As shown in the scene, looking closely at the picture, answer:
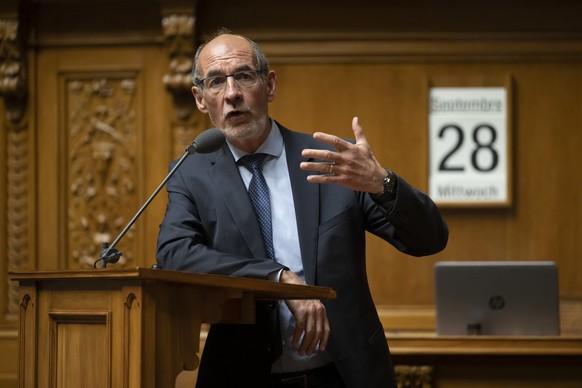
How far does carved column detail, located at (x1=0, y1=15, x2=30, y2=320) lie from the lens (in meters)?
5.72

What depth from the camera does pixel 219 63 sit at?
9.69 ft

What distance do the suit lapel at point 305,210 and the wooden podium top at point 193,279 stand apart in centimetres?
22

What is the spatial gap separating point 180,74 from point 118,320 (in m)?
3.68

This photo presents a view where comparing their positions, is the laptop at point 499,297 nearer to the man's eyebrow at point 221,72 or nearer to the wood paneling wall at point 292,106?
the wood paneling wall at point 292,106

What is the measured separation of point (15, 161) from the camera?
5801 mm

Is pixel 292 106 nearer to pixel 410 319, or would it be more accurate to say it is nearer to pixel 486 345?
pixel 410 319

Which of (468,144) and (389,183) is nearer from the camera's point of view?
(389,183)

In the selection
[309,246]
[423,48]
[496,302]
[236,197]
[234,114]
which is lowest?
[496,302]

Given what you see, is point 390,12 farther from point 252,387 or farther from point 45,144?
point 252,387

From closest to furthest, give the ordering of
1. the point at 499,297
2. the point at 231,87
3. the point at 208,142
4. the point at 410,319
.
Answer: the point at 208,142 < the point at 231,87 < the point at 499,297 < the point at 410,319

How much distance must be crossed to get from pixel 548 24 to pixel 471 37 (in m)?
0.44

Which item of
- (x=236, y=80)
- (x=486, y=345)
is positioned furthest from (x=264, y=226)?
(x=486, y=345)

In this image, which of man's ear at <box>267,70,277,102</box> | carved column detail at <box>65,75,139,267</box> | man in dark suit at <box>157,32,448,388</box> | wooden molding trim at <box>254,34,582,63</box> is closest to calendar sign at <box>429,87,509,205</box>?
wooden molding trim at <box>254,34,582,63</box>

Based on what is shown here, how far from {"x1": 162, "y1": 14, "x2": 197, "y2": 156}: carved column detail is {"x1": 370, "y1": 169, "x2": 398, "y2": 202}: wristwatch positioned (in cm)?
321
